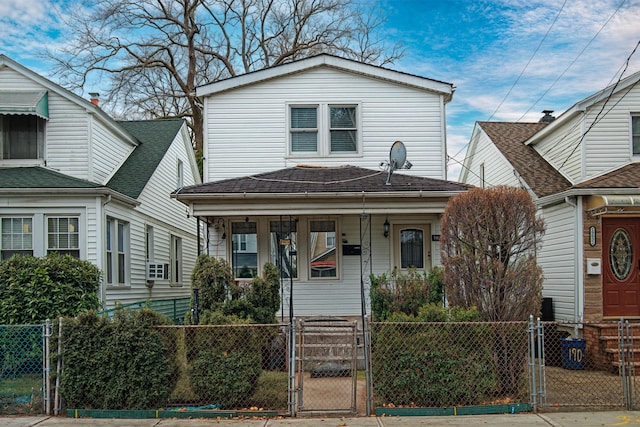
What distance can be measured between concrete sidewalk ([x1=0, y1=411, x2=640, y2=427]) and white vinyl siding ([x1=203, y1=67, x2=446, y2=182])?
687 cm

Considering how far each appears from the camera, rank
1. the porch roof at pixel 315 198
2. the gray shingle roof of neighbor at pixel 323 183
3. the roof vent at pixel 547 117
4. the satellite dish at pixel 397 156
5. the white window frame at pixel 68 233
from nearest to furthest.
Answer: the porch roof at pixel 315 198 → the gray shingle roof of neighbor at pixel 323 183 → the satellite dish at pixel 397 156 → the white window frame at pixel 68 233 → the roof vent at pixel 547 117

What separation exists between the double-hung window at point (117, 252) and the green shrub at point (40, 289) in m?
2.05

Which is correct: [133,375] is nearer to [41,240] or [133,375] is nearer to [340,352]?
[340,352]

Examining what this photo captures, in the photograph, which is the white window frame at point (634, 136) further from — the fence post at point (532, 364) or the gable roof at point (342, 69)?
the fence post at point (532, 364)

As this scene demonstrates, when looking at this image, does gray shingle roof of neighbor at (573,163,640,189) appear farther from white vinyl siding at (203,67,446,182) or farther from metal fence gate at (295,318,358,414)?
metal fence gate at (295,318,358,414)

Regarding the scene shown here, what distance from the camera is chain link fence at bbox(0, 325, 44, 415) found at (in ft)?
26.0

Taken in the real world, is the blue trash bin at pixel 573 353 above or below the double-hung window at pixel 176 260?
below

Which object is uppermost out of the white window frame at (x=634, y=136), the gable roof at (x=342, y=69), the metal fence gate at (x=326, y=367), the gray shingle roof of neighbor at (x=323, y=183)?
the gable roof at (x=342, y=69)

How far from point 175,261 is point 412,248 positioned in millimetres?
9109

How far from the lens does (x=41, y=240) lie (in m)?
12.2

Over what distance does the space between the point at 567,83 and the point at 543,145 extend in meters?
2.97

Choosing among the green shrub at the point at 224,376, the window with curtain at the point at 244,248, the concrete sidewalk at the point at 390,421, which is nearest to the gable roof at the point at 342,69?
the window with curtain at the point at 244,248

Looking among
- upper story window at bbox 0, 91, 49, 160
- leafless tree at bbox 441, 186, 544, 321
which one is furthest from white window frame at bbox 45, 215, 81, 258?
leafless tree at bbox 441, 186, 544, 321

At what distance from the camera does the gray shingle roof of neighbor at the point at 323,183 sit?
37.7ft
